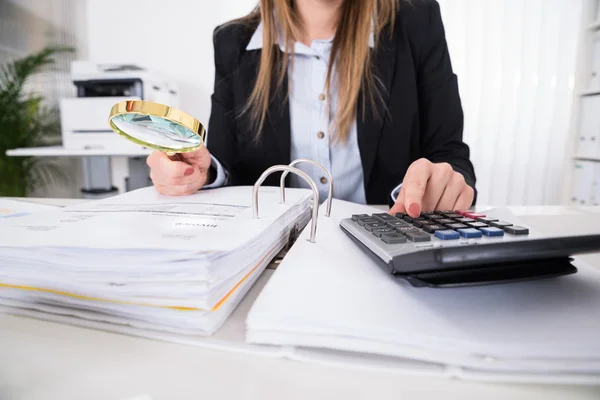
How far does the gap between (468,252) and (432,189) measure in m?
0.24

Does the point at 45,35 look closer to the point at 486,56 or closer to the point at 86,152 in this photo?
the point at 86,152

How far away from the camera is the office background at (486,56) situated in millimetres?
2074

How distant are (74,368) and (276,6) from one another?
0.80 meters

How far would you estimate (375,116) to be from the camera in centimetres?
73

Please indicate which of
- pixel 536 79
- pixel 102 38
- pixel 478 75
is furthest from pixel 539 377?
pixel 102 38

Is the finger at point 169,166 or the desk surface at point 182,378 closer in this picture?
Answer: the desk surface at point 182,378

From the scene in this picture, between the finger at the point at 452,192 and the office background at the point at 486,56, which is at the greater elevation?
the office background at the point at 486,56

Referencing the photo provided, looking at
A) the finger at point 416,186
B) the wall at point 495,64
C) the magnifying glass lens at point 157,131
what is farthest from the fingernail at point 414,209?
the wall at point 495,64

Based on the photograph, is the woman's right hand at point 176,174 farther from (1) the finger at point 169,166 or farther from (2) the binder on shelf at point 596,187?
(2) the binder on shelf at point 596,187

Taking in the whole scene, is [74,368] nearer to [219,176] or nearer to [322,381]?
[322,381]

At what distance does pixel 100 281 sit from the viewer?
216mm

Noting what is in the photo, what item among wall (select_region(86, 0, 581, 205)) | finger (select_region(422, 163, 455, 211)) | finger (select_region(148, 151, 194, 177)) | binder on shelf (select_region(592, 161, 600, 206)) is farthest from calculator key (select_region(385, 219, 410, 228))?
wall (select_region(86, 0, 581, 205))

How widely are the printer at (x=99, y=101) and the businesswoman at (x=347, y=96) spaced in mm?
1161

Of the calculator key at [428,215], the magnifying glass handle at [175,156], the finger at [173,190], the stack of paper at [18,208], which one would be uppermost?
the magnifying glass handle at [175,156]
